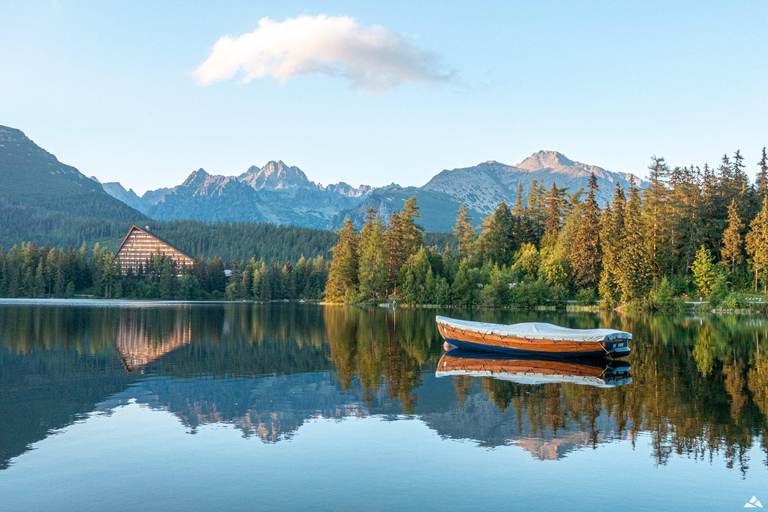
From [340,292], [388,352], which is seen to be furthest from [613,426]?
[340,292]

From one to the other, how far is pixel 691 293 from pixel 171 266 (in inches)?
5843

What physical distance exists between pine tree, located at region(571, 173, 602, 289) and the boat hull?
238ft

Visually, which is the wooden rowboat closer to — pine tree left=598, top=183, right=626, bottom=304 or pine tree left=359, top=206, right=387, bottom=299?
pine tree left=598, top=183, right=626, bottom=304

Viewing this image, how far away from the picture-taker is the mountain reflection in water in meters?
18.0

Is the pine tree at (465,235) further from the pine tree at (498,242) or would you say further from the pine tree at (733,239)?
the pine tree at (733,239)

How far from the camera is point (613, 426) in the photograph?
18.8 m

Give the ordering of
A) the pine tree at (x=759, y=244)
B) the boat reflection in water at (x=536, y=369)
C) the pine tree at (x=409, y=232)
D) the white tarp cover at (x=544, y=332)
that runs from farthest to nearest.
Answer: the pine tree at (x=409, y=232) < the pine tree at (x=759, y=244) < the white tarp cover at (x=544, y=332) < the boat reflection in water at (x=536, y=369)

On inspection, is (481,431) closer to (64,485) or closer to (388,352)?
(64,485)

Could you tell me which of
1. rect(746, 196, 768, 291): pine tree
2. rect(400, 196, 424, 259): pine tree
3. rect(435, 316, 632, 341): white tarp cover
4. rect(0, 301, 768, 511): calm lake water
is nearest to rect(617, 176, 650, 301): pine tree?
rect(746, 196, 768, 291): pine tree

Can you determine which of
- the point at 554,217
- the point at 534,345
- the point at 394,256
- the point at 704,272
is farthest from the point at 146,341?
the point at 554,217

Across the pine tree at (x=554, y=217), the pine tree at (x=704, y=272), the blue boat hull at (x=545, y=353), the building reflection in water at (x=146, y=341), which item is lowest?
the building reflection in water at (x=146, y=341)

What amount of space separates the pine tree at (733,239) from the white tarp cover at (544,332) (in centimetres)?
7323

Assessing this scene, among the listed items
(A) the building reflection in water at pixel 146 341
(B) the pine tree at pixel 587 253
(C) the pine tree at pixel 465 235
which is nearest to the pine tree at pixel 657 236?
(B) the pine tree at pixel 587 253

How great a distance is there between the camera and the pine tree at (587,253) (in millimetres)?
104562
